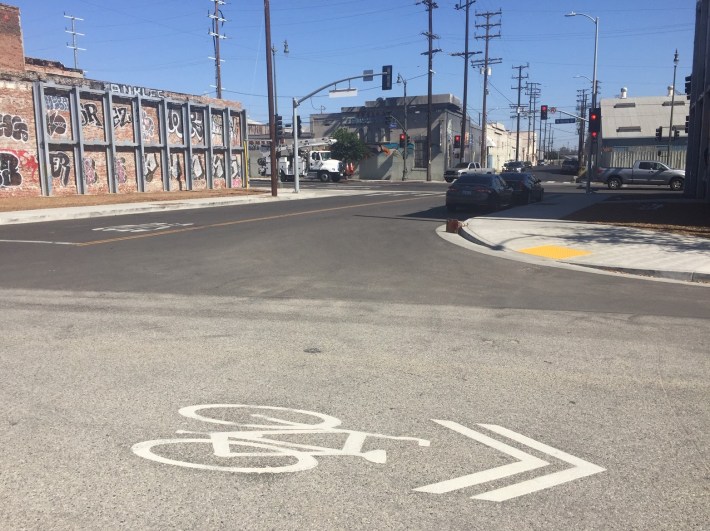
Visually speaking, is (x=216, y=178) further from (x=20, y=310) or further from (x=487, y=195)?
(x=20, y=310)

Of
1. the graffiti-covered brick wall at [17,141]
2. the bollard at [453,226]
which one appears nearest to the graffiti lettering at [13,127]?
the graffiti-covered brick wall at [17,141]

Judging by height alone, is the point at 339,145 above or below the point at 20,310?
above

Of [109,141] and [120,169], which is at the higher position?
[109,141]

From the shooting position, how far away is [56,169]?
29375 mm

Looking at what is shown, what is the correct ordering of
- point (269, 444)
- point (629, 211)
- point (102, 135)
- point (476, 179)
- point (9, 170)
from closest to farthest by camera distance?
1. point (269, 444)
2. point (629, 211)
3. point (476, 179)
4. point (9, 170)
5. point (102, 135)

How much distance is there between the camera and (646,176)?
1684 inches

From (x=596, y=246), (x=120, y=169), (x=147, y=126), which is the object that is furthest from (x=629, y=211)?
(x=147, y=126)

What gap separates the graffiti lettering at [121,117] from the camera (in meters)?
32.8

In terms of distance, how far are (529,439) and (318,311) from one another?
404 cm

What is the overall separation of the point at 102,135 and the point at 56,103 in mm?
3145

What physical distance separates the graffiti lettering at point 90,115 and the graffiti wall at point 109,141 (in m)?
0.05

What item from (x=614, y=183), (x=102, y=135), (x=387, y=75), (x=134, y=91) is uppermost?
(x=387, y=75)

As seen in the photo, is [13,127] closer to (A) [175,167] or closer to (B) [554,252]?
(A) [175,167]

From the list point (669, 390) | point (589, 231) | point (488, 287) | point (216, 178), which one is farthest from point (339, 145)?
point (669, 390)
